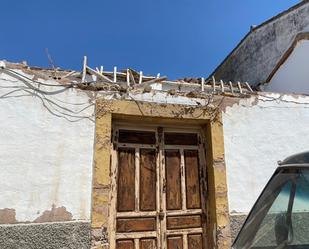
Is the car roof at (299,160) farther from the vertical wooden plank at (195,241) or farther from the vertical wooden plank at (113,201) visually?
the vertical wooden plank at (195,241)

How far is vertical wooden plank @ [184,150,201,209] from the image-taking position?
16.9ft

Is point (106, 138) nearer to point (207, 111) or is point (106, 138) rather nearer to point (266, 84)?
point (207, 111)

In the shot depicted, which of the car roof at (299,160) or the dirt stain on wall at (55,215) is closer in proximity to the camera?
the car roof at (299,160)

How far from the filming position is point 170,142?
5.27 metres

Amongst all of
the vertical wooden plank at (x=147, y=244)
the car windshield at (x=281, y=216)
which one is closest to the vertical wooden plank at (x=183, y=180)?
the vertical wooden plank at (x=147, y=244)

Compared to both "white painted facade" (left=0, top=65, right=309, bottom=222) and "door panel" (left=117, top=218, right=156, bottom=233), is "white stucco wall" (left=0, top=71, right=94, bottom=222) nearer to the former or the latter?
"white painted facade" (left=0, top=65, right=309, bottom=222)

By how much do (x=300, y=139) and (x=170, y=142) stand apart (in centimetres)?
240

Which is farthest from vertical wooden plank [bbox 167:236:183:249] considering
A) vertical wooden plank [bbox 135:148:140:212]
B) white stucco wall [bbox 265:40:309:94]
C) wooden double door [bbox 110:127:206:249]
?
white stucco wall [bbox 265:40:309:94]

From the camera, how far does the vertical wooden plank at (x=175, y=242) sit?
486cm

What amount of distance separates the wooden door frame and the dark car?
2.64 metres

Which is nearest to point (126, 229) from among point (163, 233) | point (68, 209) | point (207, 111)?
point (163, 233)

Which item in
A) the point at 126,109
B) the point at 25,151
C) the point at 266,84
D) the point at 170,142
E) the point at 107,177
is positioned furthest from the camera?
the point at 266,84

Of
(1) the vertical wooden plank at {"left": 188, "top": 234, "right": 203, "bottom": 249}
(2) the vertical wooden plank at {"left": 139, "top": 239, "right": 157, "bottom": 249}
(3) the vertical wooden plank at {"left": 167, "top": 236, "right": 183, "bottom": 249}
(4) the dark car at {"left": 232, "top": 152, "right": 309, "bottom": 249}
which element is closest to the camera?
(4) the dark car at {"left": 232, "top": 152, "right": 309, "bottom": 249}

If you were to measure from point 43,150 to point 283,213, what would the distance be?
10.6 feet
